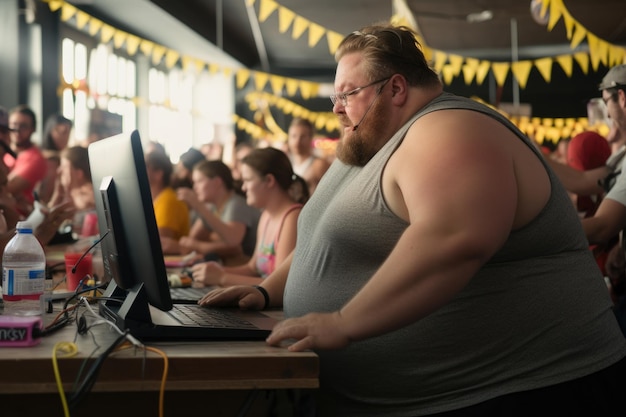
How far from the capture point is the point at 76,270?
2387mm

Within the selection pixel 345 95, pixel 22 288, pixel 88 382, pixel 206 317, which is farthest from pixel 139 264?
pixel 345 95

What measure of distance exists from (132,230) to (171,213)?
3528mm

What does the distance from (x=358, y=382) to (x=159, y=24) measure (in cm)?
968

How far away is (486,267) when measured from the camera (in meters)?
1.38

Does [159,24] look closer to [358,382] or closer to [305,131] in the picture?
[305,131]

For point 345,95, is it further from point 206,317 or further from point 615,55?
point 615,55

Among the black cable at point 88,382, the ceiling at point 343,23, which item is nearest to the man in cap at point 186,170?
the ceiling at point 343,23

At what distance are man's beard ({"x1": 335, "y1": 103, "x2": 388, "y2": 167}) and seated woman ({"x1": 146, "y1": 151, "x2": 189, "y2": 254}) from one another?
331 cm

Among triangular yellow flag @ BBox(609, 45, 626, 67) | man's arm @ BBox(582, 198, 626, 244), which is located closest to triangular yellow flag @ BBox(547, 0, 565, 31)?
triangular yellow flag @ BBox(609, 45, 626, 67)

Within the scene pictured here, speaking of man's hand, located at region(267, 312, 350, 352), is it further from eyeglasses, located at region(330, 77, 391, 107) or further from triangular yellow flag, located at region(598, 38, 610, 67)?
triangular yellow flag, located at region(598, 38, 610, 67)

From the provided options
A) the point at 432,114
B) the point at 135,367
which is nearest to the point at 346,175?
the point at 432,114

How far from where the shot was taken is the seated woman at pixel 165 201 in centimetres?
483

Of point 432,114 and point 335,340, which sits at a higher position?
point 432,114

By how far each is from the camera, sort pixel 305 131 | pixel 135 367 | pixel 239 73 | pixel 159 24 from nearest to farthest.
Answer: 1. pixel 135 367
2. pixel 305 131
3. pixel 239 73
4. pixel 159 24
